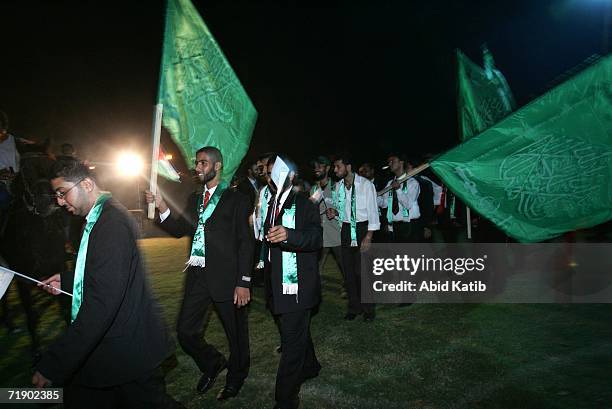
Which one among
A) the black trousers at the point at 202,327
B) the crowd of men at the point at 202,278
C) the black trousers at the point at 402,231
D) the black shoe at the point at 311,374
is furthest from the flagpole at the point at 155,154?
the black trousers at the point at 402,231

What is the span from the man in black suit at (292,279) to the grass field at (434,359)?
0.55 m

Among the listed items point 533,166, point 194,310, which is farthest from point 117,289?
point 533,166

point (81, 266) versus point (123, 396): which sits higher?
point (81, 266)

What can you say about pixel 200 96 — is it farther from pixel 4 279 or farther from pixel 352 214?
pixel 352 214

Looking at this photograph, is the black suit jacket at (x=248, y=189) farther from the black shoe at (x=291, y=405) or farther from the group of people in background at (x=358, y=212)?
the black shoe at (x=291, y=405)

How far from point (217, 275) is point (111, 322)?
158 centimetres

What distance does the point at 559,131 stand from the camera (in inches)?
157

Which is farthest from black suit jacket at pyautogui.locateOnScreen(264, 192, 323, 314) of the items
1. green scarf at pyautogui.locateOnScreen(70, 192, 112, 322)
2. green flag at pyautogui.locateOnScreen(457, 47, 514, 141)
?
green flag at pyautogui.locateOnScreen(457, 47, 514, 141)

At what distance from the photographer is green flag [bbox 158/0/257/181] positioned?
15.3 feet

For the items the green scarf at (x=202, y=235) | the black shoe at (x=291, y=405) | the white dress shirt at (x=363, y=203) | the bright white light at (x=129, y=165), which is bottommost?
the black shoe at (x=291, y=405)

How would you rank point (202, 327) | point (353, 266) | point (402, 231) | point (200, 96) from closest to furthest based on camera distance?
1. point (202, 327)
2. point (200, 96)
3. point (353, 266)
4. point (402, 231)

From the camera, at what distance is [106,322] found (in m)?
2.58
